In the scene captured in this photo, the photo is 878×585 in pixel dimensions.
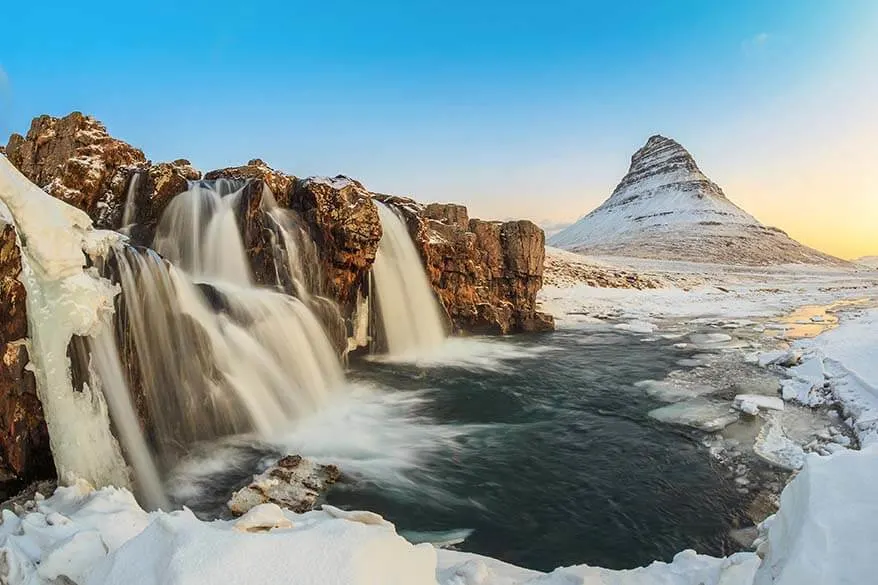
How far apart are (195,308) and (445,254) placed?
12.4 metres

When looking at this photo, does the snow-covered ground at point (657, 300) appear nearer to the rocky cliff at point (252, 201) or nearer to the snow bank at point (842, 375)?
the snow bank at point (842, 375)

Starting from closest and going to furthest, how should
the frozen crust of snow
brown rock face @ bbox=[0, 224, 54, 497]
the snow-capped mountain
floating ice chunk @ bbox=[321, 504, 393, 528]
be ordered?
the frozen crust of snow, floating ice chunk @ bbox=[321, 504, 393, 528], brown rock face @ bbox=[0, 224, 54, 497], the snow-capped mountain

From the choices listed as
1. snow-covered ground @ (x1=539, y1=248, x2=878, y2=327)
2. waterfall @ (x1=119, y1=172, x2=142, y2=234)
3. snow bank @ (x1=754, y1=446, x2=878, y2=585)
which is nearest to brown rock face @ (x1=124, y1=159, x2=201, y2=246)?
waterfall @ (x1=119, y1=172, x2=142, y2=234)

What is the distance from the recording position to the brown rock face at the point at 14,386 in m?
5.47

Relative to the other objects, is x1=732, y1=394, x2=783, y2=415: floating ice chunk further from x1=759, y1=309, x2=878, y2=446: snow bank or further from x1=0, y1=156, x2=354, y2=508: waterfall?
x1=0, y1=156, x2=354, y2=508: waterfall

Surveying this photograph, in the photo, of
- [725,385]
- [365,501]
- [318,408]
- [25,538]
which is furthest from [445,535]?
[725,385]

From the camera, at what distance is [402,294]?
693 inches

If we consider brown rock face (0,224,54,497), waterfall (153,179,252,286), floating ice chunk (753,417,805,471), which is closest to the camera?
brown rock face (0,224,54,497)

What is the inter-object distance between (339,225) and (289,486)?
9429 millimetres

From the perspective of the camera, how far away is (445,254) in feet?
65.9

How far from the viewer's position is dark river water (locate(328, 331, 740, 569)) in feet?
18.2

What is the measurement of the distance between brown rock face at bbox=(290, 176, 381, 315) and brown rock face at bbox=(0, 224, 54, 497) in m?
9.14

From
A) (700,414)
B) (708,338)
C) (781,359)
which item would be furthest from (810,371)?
(708,338)

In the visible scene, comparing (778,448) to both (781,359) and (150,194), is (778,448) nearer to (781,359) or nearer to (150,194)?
(781,359)
